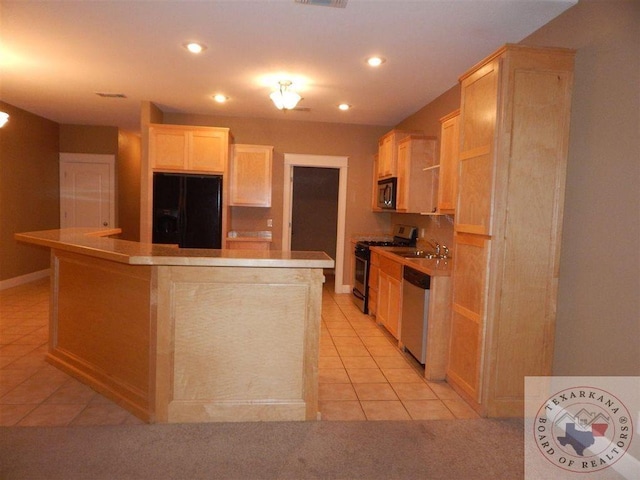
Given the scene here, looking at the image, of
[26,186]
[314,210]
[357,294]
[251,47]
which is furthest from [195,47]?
[314,210]

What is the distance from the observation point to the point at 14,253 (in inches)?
232

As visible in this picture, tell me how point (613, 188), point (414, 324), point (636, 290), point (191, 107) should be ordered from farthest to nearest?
1. point (191, 107)
2. point (414, 324)
3. point (613, 188)
4. point (636, 290)

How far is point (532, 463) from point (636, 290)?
42.3 inches

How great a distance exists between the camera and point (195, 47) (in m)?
3.40

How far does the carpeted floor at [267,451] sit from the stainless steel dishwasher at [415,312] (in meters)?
0.90

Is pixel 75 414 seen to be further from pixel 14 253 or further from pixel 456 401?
pixel 14 253

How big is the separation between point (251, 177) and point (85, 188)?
3.51 meters

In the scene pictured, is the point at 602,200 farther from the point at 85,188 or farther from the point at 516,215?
the point at 85,188

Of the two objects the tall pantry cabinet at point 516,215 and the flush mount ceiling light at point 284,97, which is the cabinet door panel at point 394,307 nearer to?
the tall pantry cabinet at point 516,215

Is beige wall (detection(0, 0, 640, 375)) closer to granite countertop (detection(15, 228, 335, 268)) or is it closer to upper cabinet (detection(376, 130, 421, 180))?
granite countertop (detection(15, 228, 335, 268))

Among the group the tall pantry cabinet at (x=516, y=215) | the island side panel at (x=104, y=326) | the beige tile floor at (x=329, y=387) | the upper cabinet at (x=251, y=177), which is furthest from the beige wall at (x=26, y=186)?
the tall pantry cabinet at (x=516, y=215)

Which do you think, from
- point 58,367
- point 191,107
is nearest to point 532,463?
point 58,367

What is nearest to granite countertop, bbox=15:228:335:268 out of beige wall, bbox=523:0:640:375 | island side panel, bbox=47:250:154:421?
island side panel, bbox=47:250:154:421

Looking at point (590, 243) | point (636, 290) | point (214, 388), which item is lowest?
point (214, 388)
